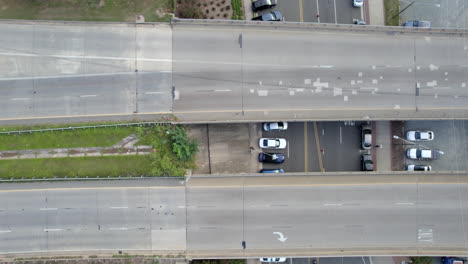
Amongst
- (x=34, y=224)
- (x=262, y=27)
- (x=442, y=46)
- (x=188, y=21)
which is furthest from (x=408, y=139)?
(x=34, y=224)

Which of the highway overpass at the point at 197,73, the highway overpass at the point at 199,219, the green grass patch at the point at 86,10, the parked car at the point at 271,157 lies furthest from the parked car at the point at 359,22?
the green grass patch at the point at 86,10

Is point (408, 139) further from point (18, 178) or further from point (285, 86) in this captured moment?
point (18, 178)

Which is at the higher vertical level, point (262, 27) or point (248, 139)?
point (262, 27)

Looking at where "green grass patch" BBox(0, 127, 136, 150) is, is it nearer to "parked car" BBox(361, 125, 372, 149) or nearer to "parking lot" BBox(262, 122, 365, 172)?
"parking lot" BBox(262, 122, 365, 172)

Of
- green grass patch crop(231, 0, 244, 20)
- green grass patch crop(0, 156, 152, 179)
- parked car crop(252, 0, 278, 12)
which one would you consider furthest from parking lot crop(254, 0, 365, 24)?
green grass patch crop(0, 156, 152, 179)

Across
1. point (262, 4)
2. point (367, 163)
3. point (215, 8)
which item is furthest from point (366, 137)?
point (215, 8)
